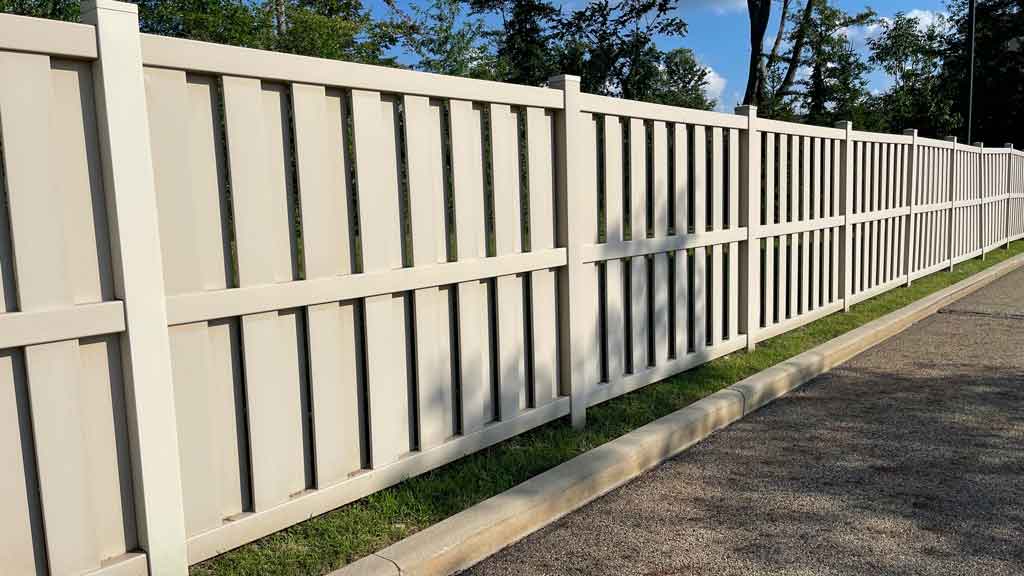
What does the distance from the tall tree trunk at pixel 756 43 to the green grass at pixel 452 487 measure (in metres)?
14.5

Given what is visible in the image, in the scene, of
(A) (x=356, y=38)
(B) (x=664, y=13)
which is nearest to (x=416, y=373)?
(B) (x=664, y=13)

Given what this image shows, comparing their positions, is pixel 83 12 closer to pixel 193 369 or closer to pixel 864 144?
pixel 193 369

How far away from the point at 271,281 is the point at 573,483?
1624 millimetres

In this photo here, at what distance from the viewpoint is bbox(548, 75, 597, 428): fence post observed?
4.22 meters

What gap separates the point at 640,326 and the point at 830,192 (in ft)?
11.7

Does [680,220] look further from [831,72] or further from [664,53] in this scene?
[831,72]

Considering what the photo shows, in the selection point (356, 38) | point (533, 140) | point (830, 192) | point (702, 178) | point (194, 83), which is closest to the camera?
point (194, 83)

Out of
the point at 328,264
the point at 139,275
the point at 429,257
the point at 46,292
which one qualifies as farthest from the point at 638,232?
the point at 46,292

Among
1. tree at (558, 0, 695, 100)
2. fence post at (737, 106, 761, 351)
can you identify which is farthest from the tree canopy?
fence post at (737, 106, 761, 351)

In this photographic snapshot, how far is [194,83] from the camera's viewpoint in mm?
2723

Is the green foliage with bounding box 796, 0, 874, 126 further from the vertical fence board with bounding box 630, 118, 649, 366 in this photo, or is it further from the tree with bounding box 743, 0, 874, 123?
the vertical fence board with bounding box 630, 118, 649, 366

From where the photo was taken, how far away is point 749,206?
6000 millimetres

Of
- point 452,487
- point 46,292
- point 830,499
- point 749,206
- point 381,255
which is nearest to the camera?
point 46,292

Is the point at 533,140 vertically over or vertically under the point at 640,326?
over
